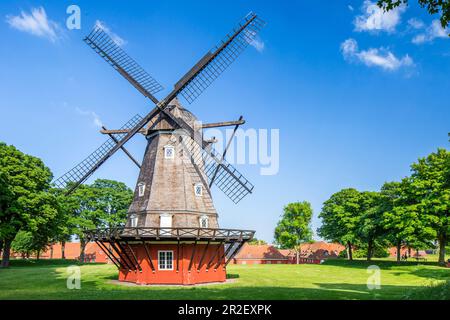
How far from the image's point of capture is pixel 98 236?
23.8m

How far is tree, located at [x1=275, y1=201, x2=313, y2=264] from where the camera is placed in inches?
2223

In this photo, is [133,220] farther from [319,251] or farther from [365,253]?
[365,253]

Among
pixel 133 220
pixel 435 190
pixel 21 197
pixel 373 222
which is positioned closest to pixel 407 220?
pixel 435 190

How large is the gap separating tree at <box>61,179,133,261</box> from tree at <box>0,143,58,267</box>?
1037 cm

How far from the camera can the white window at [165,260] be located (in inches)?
909

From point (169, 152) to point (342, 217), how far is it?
111 ft

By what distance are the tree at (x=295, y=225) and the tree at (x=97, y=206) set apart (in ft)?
78.1

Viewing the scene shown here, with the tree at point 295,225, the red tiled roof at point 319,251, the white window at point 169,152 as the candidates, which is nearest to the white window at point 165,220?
the white window at point 169,152

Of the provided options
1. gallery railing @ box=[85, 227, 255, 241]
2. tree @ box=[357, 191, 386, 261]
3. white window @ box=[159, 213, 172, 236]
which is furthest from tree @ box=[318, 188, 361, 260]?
white window @ box=[159, 213, 172, 236]

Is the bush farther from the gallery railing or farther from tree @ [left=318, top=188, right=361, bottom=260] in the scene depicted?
the gallery railing

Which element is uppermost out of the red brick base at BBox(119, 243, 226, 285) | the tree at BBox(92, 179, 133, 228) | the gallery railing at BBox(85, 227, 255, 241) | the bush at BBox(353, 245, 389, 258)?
the tree at BBox(92, 179, 133, 228)
